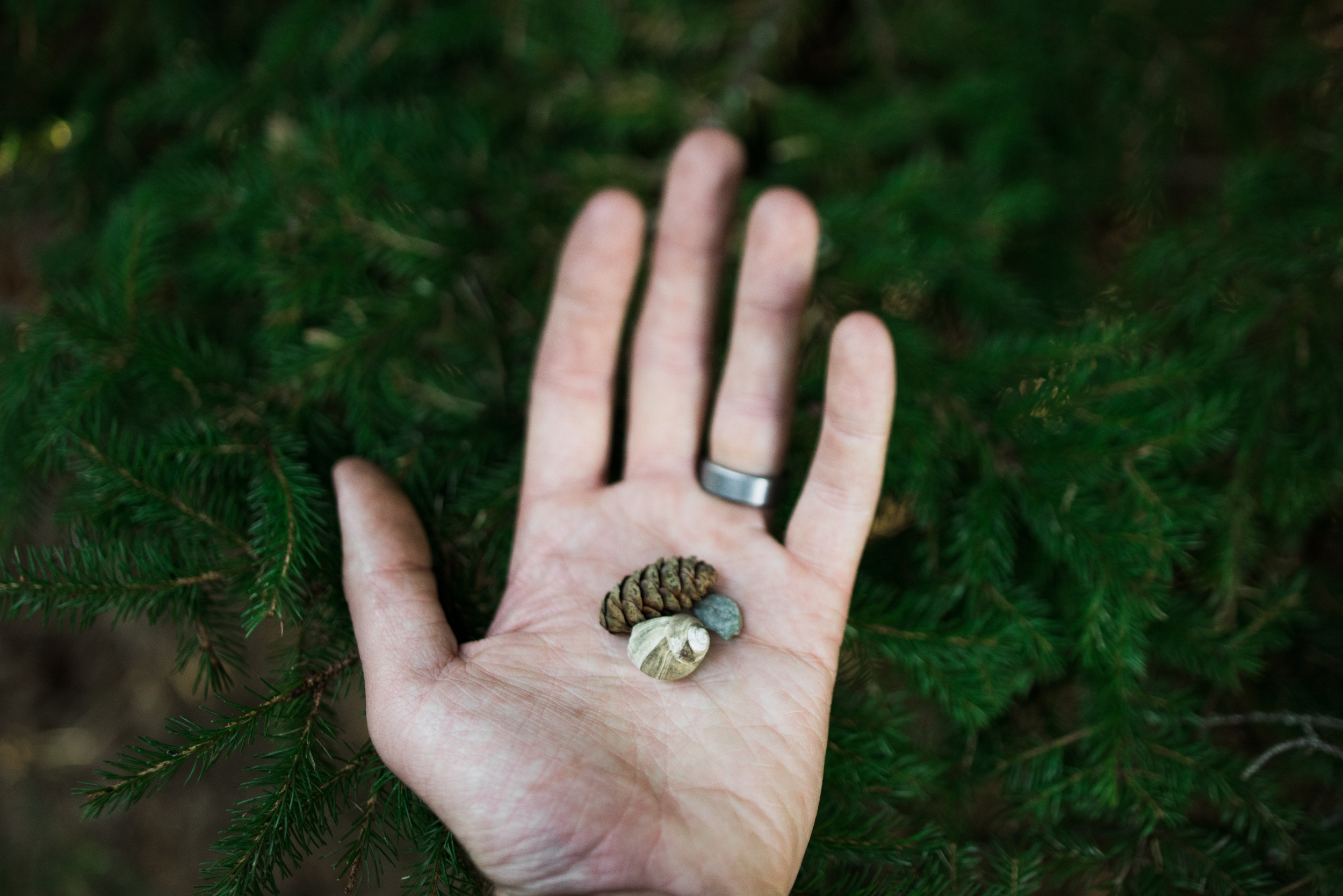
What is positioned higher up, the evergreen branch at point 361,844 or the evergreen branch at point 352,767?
the evergreen branch at point 352,767

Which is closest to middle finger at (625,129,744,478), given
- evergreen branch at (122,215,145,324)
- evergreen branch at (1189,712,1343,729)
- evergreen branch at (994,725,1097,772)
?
evergreen branch at (994,725,1097,772)

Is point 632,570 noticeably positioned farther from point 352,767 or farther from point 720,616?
point 352,767

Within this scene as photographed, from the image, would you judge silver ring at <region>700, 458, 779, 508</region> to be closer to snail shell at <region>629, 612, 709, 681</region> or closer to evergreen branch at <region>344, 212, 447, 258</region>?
snail shell at <region>629, 612, 709, 681</region>

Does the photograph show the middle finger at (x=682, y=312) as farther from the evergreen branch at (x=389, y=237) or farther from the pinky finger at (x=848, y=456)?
the evergreen branch at (x=389, y=237)

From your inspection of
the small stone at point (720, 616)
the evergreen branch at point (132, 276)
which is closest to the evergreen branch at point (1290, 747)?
the small stone at point (720, 616)

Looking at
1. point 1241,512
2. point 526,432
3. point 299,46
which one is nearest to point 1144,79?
point 1241,512

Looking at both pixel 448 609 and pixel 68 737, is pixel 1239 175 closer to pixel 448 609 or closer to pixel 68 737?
pixel 448 609
